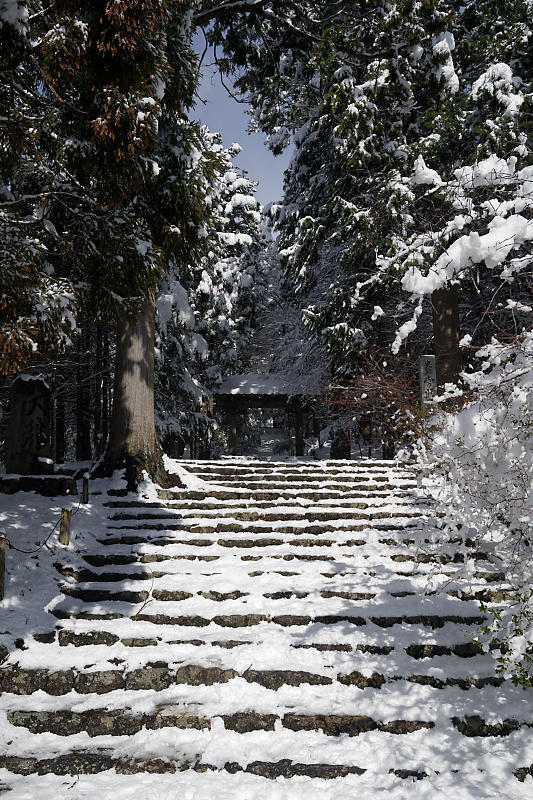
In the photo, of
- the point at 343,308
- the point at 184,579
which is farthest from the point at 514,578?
the point at 343,308

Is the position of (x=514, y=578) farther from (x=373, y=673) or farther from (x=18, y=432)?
(x=18, y=432)

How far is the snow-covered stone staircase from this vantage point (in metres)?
3.61

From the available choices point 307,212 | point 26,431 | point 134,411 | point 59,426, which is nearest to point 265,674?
point 134,411

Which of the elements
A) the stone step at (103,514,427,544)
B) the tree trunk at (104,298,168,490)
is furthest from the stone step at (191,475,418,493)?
the stone step at (103,514,427,544)

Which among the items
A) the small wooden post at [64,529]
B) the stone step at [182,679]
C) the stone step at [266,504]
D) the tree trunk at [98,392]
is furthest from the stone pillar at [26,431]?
the tree trunk at [98,392]

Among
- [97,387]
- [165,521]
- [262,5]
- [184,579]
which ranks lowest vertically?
[184,579]

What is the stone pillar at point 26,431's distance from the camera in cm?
816

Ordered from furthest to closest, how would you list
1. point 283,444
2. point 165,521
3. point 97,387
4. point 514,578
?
point 283,444, point 97,387, point 165,521, point 514,578

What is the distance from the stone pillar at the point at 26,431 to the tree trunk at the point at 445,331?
714cm

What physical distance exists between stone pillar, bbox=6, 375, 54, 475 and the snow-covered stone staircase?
1988 millimetres

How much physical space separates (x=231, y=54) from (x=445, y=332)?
7137 mm

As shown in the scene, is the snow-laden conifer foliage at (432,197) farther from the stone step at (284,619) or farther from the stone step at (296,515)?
the stone step at (296,515)

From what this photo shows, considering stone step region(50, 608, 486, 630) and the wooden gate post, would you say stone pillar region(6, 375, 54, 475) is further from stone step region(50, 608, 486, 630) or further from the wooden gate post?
the wooden gate post

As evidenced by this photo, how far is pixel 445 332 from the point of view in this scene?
10.1 metres
